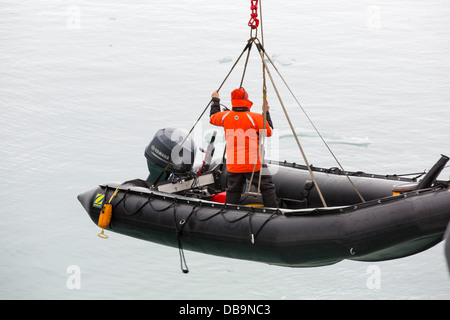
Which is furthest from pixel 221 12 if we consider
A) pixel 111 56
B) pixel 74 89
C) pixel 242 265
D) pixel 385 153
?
pixel 242 265

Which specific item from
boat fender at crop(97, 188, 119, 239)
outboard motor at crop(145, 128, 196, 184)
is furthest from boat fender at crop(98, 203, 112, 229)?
outboard motor at crop(145, 128, 196, 184)

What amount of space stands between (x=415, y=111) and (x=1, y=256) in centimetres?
527

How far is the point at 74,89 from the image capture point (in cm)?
1029

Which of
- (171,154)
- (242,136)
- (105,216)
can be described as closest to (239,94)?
(242,136)

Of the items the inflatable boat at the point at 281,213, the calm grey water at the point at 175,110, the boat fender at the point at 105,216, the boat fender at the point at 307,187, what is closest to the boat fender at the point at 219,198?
the inflatable boat at the point at 281,213

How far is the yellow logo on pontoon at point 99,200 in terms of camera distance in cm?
613

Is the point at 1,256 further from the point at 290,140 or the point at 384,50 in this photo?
the point at 384,50

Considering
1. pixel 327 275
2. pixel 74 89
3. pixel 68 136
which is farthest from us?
pixel 74 89

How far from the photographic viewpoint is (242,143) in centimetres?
566

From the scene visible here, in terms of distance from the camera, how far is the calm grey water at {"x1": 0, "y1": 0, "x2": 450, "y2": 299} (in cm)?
589

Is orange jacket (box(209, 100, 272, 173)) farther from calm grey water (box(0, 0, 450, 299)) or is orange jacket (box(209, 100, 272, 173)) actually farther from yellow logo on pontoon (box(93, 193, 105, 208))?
yellow logo on pontoon (box(93, 193, 105, 208))

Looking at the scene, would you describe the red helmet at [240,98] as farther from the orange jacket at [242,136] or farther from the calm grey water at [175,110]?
the calm grey water at [175,110]

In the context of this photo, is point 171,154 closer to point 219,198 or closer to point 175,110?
point 219,198

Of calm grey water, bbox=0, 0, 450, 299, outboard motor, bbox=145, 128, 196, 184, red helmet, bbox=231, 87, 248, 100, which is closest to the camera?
red helmet, bbox=231, 87, 248, 100
